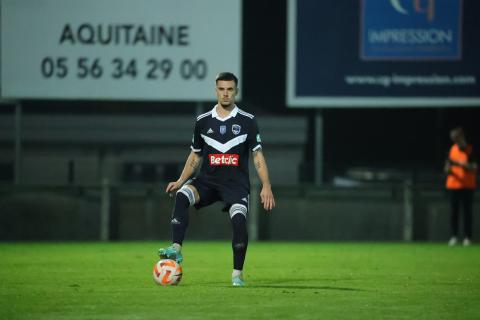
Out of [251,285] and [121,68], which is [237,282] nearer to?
[251,285]

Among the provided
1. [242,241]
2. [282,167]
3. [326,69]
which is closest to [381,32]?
[326,69]

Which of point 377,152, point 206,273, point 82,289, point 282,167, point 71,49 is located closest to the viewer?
point 82,289

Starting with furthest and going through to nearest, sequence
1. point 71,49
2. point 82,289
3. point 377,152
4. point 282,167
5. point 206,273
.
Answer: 1. point 377,152
2. point 282,167
3. point 71,49
4. point 206,273
5. point 82,289

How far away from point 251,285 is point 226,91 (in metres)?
1.87

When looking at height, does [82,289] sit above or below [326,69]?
below

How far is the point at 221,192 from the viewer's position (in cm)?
1124

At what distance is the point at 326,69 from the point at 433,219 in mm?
3354

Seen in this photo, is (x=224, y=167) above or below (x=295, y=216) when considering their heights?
above

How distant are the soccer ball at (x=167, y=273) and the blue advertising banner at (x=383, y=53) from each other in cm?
1027

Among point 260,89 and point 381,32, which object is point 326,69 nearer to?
point 381,32

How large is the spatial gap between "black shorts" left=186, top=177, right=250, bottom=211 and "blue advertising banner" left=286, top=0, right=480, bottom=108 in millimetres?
9697

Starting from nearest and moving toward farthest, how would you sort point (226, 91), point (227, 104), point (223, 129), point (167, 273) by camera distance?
point (167, 273), point (226, 91), point (227, 104), point (223, 129)

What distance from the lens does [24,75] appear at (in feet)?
68.2

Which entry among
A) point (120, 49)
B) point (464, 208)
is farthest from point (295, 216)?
point (120, 49)
